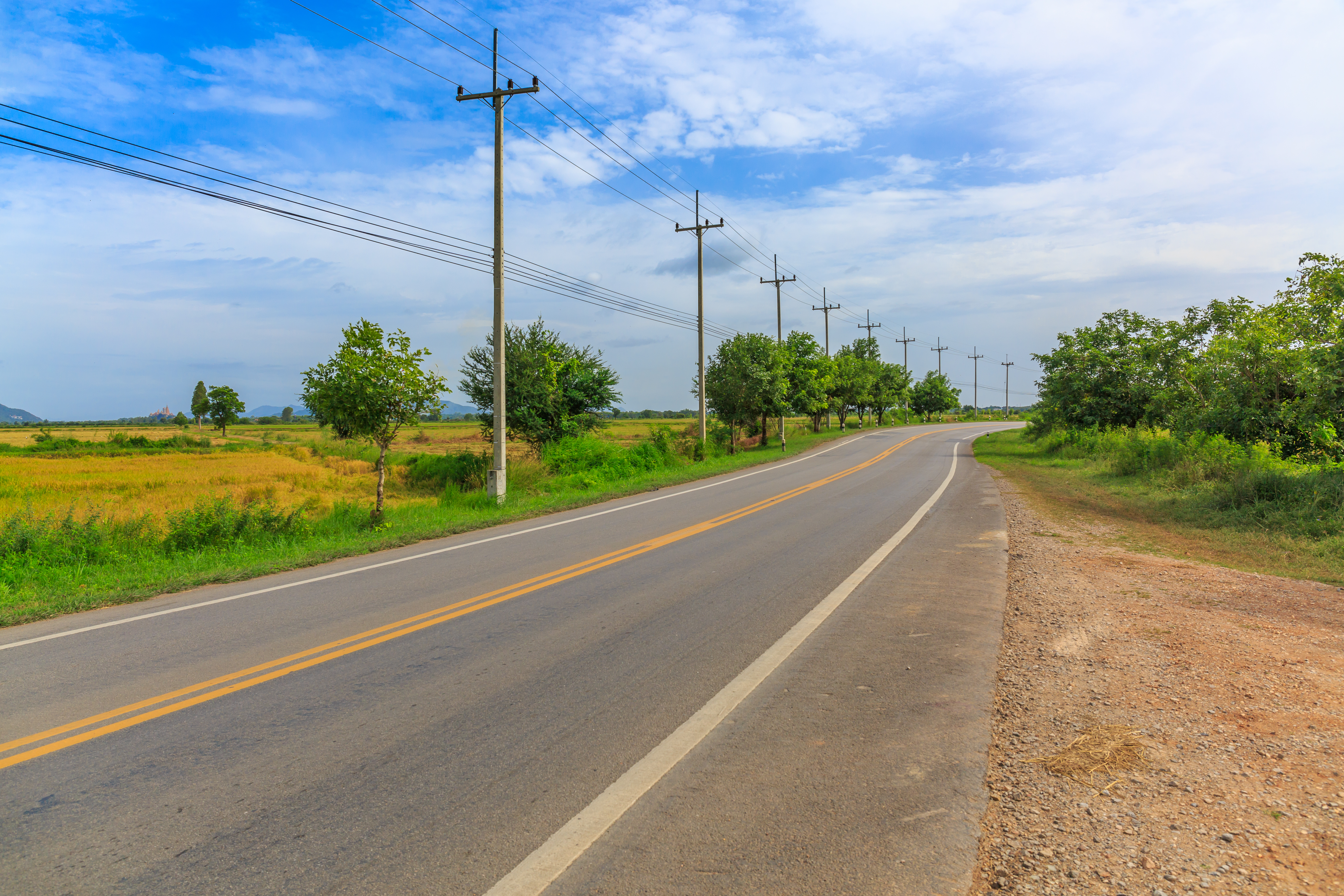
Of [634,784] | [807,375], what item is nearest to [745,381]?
[807,375]

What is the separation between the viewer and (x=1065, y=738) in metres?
4.06

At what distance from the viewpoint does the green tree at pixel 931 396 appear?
98.1m

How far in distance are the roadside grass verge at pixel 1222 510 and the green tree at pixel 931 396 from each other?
79.4 meters

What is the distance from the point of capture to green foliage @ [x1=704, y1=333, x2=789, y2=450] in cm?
3706

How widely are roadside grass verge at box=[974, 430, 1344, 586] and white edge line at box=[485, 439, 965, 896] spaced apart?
7564 mm

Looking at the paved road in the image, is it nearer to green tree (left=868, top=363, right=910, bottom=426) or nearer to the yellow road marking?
the yellow road marking

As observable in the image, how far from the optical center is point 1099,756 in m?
3.79

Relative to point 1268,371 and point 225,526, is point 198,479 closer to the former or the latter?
point 225,526

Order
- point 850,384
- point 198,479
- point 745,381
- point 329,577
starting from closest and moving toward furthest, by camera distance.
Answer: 1. point 329,577
2. point 198,479
3. point 745,381
4. point 850,384

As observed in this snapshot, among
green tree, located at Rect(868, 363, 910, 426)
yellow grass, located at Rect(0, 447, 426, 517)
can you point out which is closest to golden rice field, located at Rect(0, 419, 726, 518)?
yellow grass, located at Rect(0, 447, 426, 517)

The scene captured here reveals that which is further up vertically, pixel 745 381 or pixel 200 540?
pixel 745 381

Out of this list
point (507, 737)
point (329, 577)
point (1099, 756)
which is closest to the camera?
point (1099, 756)

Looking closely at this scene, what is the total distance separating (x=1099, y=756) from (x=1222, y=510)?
12736 millimetres

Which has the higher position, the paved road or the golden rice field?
the paved road
